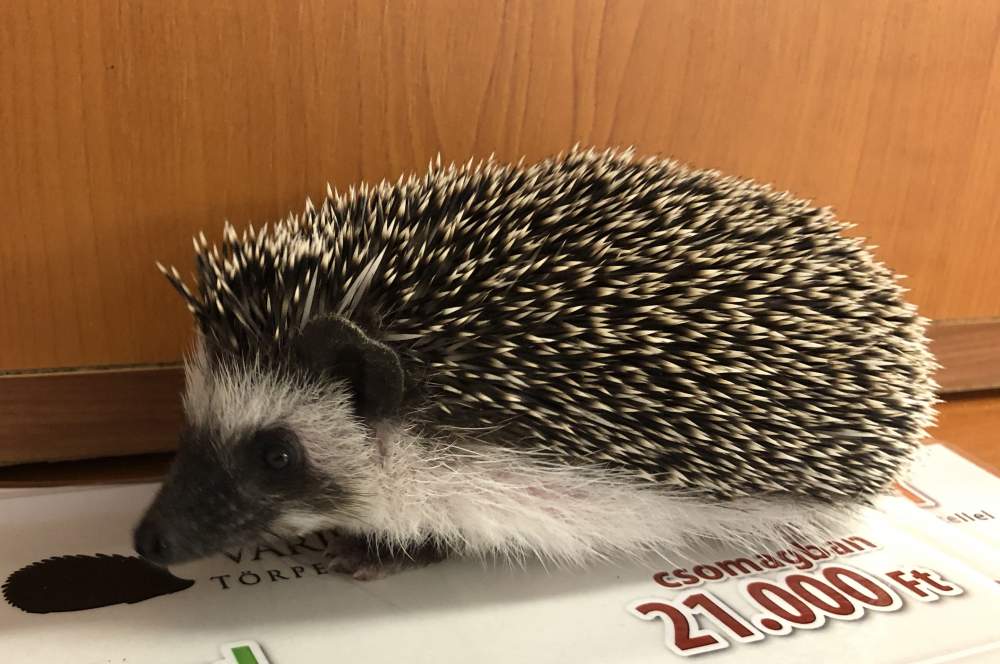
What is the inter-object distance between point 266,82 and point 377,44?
19 cm

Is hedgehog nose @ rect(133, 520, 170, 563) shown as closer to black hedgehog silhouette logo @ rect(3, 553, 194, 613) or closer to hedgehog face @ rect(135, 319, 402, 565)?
hedgehog face @ rect(135, 319, 402, 565)

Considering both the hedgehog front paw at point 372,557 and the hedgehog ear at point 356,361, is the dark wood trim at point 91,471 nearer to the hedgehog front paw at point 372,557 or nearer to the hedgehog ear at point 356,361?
the hedgehog front paw at point 372,557

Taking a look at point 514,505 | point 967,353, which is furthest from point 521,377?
point 967,353

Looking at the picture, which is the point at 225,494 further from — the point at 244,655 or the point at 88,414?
the point at 88,414

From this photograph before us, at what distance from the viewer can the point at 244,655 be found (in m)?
0.98

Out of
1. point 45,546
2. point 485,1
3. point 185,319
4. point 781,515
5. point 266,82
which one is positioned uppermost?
point 485,1

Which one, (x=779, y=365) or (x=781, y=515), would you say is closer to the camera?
(x=779, y=365)

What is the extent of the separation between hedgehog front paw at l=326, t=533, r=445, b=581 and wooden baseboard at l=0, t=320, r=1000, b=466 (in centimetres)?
47

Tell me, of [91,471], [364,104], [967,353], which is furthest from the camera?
[967,353]

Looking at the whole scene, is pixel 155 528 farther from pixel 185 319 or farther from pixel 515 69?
pixel 515 69

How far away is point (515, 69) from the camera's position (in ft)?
4.58

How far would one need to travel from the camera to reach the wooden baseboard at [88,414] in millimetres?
1377

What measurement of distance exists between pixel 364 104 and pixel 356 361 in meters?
0.53

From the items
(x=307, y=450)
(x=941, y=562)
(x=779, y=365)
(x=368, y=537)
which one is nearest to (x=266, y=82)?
(x=307, y=450)
